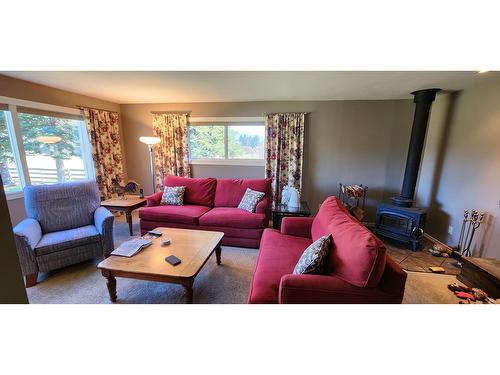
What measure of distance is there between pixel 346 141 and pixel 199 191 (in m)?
2.71

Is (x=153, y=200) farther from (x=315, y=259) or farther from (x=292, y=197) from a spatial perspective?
(x=315, y=259)

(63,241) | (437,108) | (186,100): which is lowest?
(63,241)

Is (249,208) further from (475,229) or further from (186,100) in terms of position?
(475,229)

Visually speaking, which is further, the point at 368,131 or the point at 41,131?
the point at 368,131

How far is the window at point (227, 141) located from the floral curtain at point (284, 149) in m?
0.21

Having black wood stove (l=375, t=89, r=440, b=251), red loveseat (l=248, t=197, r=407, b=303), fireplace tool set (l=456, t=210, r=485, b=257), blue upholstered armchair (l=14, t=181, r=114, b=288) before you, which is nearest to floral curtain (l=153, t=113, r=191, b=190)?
blue upholstered armchair (l=14, t=181, r=114, b=288)

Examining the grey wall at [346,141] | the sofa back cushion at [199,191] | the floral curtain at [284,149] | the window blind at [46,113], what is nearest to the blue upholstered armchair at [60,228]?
the sofa back cushion at [199,191]

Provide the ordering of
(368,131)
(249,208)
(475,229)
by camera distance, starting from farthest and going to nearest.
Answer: (368,131)
(249,208)
(475,229)

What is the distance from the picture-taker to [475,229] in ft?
7.93

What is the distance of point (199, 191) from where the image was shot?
3.22 meters

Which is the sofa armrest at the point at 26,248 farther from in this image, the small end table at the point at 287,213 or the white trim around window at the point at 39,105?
the small end table at the point at 287,213
